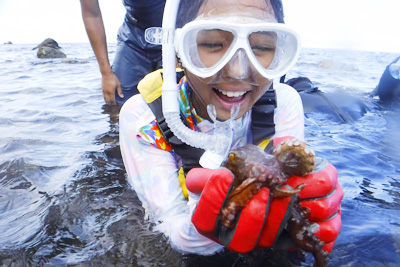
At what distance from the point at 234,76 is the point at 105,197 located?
166 cm

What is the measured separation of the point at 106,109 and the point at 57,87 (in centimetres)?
318

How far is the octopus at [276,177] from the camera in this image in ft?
4.13

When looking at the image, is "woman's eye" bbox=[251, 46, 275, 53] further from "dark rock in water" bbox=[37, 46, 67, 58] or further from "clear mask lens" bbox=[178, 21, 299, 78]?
"dark rock in water" bbox=[37, 46, 67, 58]

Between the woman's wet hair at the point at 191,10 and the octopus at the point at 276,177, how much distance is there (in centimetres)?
88

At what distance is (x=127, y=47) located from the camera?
416 cm

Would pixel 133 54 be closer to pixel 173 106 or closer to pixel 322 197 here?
pixel 173 106

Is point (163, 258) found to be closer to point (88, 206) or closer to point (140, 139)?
point (140, 139)

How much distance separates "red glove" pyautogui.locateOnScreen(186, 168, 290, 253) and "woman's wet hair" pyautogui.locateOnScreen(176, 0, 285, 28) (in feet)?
3.13

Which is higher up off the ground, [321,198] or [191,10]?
[191,10]

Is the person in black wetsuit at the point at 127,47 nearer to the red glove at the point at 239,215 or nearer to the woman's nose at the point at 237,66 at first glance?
the woman's nose at the point at 237,66

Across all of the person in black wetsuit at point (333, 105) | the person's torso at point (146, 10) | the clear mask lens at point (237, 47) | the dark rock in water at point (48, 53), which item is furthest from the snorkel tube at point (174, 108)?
the dark rock in water at point (48, 53)

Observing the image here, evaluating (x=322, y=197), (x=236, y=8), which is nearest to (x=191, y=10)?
(x=236, y=8)

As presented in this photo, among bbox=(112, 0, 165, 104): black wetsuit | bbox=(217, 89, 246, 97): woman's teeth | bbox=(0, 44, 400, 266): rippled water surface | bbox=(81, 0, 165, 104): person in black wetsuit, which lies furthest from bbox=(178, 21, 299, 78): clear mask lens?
bbox=(112, 0, 165, 104): black wetsuit

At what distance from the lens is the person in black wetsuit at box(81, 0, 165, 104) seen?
3.83m
